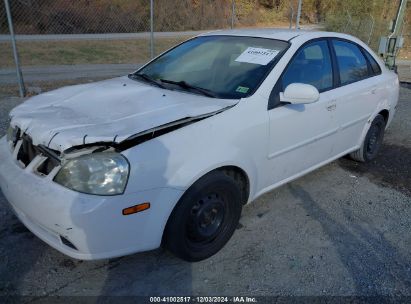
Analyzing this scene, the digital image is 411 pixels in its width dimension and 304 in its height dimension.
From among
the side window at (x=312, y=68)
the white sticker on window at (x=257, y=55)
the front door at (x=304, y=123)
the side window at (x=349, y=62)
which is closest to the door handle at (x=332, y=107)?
the front door at (x=304, y=123)

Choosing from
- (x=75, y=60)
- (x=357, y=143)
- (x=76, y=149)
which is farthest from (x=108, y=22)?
(x=76, y=149)

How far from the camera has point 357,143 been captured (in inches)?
175

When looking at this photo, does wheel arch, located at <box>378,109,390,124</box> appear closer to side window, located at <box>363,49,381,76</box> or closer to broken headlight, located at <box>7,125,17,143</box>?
side window, located at <box>363,49,381,76</box>

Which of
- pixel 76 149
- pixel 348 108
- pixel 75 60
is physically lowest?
pixel 75 60

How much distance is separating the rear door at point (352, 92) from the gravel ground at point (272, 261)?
2.41ft

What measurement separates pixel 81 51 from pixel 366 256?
40.9 feet

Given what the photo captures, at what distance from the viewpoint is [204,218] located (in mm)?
2777

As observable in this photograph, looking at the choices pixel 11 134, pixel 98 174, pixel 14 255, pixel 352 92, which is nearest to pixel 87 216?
pixel 98 174

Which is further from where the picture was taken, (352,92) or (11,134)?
(352,92)

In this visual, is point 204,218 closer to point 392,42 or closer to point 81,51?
point 392,42

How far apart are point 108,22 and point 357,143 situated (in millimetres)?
10845

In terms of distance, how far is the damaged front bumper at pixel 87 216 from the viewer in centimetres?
→ 222

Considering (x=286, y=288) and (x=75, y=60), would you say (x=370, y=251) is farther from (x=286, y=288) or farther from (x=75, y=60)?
(x=75, y=60)

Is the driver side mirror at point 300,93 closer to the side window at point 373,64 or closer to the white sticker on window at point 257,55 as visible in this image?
the white sticker on window at point 257,55
